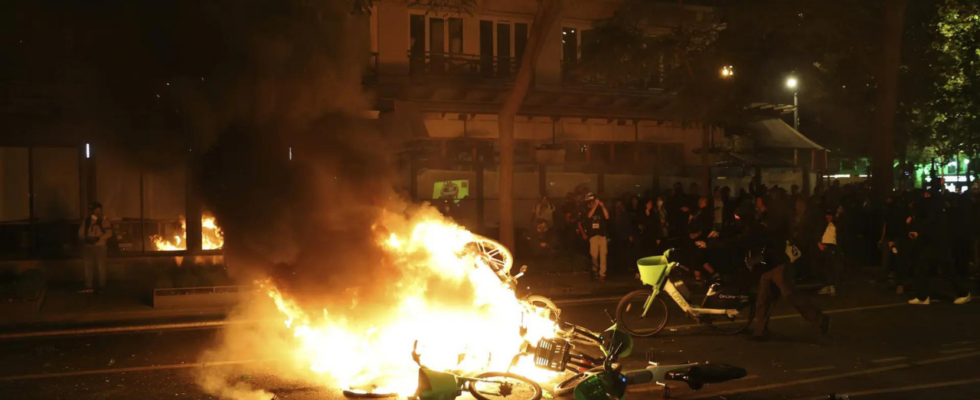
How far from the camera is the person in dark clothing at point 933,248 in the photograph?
41.3ft

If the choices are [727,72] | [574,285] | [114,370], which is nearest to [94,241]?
[114,370]

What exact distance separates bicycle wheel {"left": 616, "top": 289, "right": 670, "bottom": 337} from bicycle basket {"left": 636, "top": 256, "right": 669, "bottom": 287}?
187 millimetres

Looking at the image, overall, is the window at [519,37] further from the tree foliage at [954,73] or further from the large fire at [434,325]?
the large fire at [434,325]

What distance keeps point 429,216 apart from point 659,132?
16.9m

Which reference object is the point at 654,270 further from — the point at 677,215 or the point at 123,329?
the point at 677,215

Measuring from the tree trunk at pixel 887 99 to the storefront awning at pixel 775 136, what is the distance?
204 inches

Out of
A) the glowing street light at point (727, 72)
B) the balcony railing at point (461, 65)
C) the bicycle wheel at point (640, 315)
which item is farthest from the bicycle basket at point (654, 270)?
the balcony railing at point (461, 65)

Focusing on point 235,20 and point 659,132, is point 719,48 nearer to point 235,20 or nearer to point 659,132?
point 659,132

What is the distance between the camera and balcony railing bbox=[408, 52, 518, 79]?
19.8 m

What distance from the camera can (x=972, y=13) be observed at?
841 inches

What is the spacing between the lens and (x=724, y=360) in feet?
28.0

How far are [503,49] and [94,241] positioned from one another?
11455 mm

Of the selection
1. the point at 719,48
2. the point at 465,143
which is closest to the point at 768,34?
the point at 719,48

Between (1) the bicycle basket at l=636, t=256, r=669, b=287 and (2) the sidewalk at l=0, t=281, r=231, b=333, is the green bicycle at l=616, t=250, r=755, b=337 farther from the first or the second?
(2) the sidewalk at l=0, t=281, r=231, b=333
